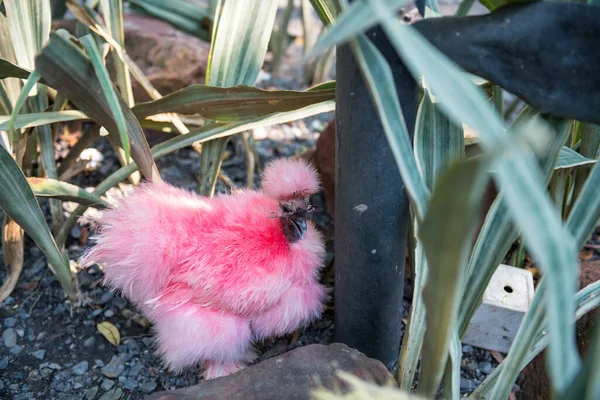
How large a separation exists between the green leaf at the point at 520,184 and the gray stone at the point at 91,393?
82 centimetres

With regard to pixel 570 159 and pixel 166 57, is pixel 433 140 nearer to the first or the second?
pixel 570 159

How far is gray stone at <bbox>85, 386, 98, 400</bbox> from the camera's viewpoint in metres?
1.00

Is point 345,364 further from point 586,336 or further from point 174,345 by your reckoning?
point 586,336

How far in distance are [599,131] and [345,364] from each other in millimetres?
585

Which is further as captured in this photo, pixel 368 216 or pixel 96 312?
pixel 96 312

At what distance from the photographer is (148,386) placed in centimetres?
103

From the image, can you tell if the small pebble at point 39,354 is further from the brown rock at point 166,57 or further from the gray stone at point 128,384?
the brown rock at point 166,57

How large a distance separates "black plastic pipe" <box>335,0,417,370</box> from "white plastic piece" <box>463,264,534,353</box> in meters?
0.19

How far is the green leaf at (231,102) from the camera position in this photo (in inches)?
38.4

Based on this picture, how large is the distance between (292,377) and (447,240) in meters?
0.43

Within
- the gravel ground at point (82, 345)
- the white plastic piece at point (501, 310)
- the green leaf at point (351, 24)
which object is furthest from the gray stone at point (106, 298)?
the green leaf at point (351, 24)

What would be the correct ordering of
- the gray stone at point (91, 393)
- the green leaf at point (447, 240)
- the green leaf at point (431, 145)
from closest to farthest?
1. the green leaf at point (447, 240)
2. the green leaf at point (431, 145)
3. the gray stone at point (91, 393)

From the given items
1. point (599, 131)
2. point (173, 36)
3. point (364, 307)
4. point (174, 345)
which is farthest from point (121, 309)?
point (599, 131)

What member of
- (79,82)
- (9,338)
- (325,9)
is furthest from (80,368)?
(325,9)
